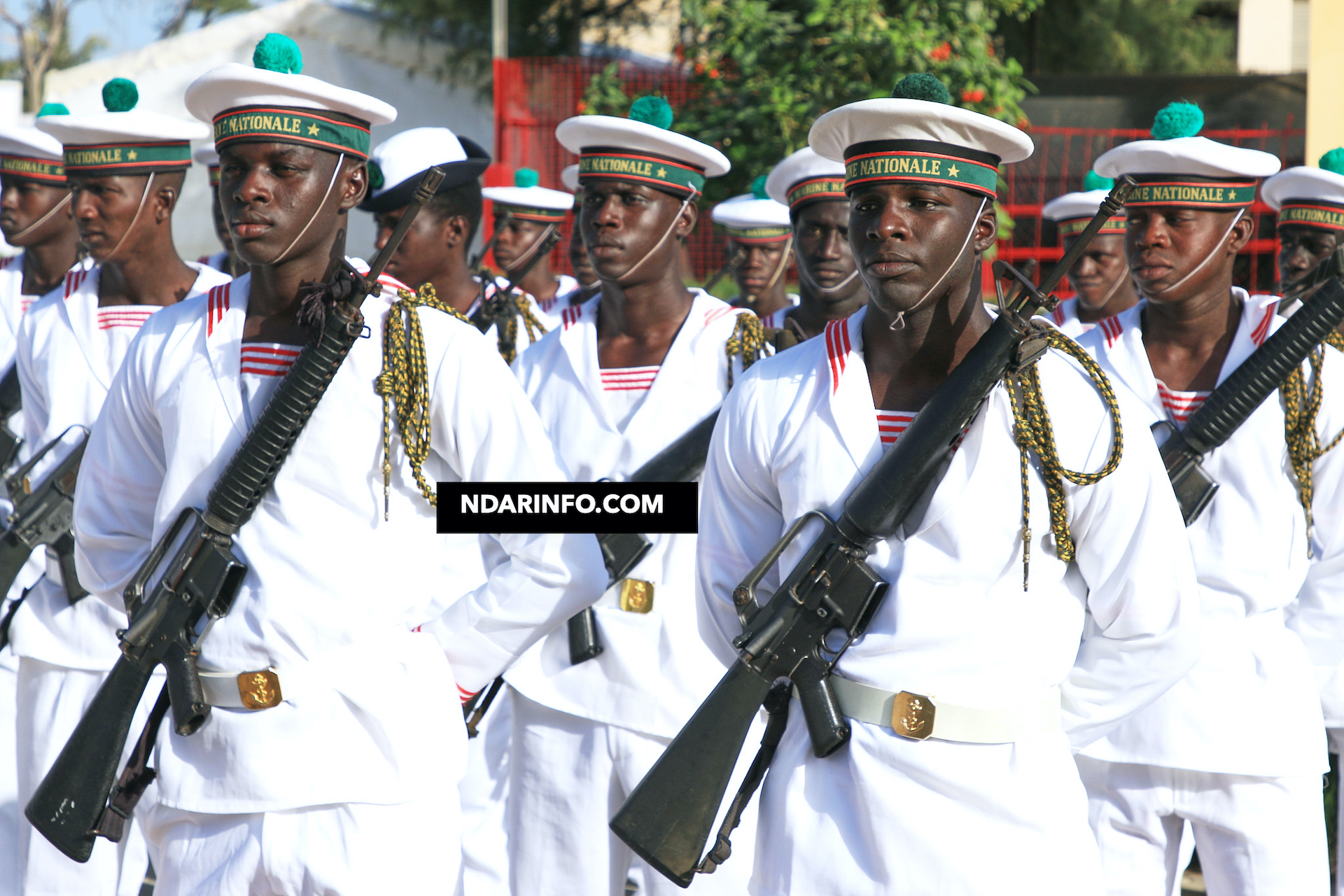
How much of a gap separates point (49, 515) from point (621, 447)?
1822mm

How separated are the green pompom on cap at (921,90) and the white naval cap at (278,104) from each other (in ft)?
3.61

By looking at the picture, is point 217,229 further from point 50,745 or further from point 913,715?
point 913,715

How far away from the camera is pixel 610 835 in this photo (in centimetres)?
417

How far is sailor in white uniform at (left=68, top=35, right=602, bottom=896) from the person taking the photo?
2967 millimetres

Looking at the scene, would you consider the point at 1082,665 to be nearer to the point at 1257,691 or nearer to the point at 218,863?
the point at 1257,691

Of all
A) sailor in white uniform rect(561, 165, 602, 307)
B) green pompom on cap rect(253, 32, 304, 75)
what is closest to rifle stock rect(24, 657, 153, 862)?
green pompom on cap rect(253, 32, 304, 75)

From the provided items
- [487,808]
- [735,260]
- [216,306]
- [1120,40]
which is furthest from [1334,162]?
[1120,40]

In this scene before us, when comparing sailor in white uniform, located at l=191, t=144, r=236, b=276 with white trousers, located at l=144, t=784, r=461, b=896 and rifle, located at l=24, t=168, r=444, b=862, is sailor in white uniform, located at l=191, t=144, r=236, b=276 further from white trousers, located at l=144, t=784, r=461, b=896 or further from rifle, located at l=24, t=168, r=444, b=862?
white trousers, located at l=144, t=784, r=461, b=896

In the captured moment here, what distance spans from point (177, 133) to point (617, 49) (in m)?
14.6

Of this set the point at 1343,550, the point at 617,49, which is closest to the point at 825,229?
the point at 1343,550

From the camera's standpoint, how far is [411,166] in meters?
5.88

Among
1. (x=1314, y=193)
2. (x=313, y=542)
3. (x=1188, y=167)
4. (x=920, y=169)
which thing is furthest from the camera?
(x=1314, y=193)

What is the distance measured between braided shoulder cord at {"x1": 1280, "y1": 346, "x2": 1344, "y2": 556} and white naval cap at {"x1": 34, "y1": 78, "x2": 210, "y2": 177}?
3.52 m

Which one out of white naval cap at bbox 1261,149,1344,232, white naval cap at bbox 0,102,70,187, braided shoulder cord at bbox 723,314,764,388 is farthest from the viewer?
white naval cap at bbox 0,102,70,187
